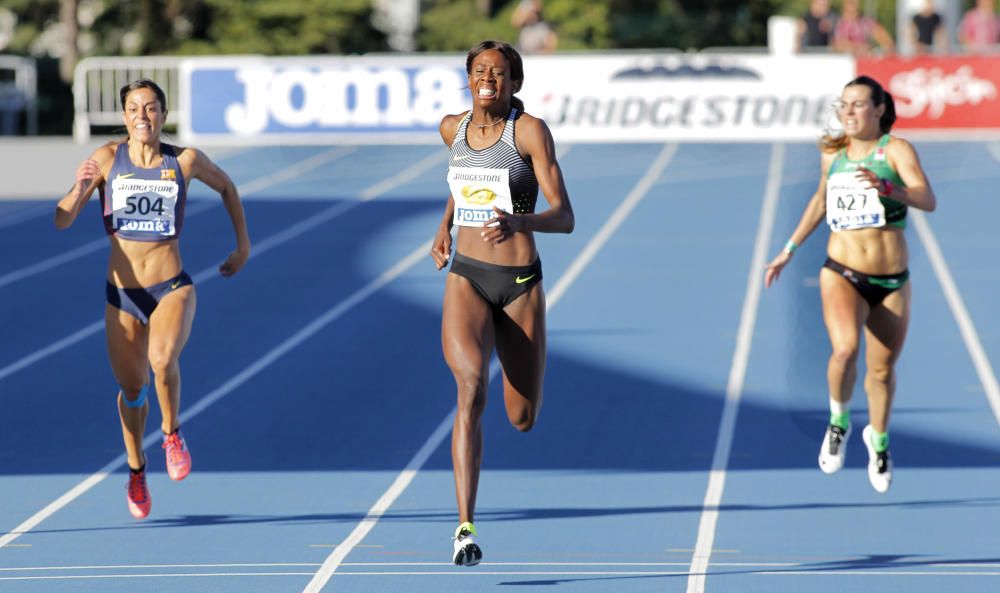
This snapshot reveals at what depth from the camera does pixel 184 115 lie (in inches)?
1031

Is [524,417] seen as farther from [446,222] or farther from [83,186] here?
[83,186]

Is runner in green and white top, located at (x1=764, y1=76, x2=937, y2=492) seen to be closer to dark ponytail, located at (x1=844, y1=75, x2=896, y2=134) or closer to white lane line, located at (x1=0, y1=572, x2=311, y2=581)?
dark ponytail, located at (x1=844, y1=75, x2=896, y2=134)

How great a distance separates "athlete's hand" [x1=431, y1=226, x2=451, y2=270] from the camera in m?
7.28

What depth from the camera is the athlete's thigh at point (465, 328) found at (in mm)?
7184

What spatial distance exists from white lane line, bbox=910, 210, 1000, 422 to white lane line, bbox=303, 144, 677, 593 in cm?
314

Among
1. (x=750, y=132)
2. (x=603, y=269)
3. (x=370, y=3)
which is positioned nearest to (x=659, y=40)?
(x=370, y=3)

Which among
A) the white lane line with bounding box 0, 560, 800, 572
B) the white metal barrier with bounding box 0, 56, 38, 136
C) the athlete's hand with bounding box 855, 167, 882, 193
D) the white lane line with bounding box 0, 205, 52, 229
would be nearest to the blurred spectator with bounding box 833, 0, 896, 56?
the white lane line with bounding box 0, 205, 52, 229

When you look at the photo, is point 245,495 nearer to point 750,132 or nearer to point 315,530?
point 315,530

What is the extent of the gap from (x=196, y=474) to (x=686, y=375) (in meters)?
4.17

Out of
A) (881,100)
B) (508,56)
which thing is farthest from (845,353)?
(508,56)

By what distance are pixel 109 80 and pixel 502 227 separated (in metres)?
22.8

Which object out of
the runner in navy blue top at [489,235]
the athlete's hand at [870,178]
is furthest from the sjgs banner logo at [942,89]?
the runner in navy blue top at [489,235]

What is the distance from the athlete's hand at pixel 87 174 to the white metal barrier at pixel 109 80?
1980 centimetres

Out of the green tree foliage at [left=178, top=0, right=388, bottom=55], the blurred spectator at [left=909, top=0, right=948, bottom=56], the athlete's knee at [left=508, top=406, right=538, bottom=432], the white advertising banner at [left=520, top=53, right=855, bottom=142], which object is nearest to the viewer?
the athlete's knee at [left=508, top=406, right=538, bottom=432]
